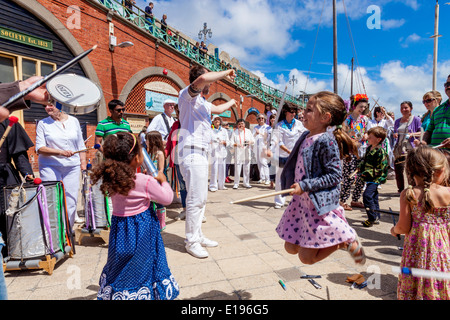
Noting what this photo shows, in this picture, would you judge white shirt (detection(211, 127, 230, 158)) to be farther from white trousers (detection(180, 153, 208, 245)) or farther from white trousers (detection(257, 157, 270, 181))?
white trousers (detection(180, 153, 208, 245))

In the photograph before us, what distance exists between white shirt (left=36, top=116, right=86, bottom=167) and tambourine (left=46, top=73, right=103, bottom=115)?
1.46 meters

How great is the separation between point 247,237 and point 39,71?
10.0 metres

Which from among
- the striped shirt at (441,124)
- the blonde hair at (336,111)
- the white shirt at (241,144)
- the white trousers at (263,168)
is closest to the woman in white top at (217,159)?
the white shirt at (241,144)

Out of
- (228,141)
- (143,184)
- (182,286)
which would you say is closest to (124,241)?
(143,184)

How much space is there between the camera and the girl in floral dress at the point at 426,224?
6.51 feet

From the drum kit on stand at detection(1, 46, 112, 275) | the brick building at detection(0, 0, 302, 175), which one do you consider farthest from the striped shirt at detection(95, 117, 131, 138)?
the brick building at detection(0, 0, 302, 175)

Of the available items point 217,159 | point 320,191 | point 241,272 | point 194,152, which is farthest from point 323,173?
point 217,159

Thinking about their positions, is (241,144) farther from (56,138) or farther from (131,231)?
(131,231)

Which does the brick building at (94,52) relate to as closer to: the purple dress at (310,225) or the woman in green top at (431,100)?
the purple dress at (310,225)

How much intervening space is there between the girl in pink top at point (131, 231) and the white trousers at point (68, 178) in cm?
207

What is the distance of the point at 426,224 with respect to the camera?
204 cm

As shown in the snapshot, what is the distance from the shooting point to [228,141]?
28.5 feet

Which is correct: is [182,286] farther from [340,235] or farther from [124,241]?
[340,235]

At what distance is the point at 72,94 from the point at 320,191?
7.35ft
